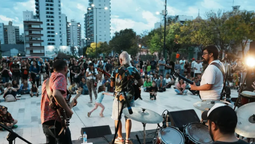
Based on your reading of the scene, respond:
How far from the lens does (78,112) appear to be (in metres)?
7.66

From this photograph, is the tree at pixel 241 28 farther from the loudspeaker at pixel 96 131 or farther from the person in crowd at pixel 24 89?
the loudspeaker at pixel 96 131

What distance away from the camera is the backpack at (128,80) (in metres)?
3.79

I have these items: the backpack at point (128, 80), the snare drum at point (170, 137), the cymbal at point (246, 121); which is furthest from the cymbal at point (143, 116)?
the cymbal at point (246, 121)

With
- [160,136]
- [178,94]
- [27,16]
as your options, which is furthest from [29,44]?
[160,136]

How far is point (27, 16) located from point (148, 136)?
136673 millimetres

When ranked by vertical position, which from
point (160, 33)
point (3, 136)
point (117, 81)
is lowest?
point (3, 136)

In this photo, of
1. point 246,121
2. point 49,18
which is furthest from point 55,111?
point 49,18

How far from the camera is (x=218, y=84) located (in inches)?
141

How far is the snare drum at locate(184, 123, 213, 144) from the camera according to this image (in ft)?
10.5

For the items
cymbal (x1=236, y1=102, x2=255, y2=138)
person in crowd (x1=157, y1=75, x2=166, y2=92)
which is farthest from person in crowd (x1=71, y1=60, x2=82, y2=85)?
cymbal (x1=236, y1=102, x2=255, y2=138)

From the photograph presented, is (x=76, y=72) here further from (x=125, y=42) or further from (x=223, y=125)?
(x=125, y=42)

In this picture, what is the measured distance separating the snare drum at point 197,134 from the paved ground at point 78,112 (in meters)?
2.54

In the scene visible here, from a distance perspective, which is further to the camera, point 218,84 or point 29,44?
point 29,44

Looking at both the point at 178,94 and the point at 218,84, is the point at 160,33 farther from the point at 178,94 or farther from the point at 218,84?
the point at 218,84
